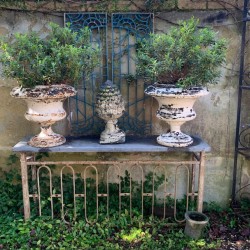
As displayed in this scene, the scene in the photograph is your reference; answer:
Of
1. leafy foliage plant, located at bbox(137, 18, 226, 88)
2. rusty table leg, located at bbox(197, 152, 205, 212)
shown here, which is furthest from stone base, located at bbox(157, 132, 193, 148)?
leafy foliage plant, located at bbox(137, 18, 226, 88)

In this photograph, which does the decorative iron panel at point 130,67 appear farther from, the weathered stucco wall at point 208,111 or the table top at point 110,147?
the table top at point 110,147

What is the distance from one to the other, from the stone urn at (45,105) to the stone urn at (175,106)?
0.81 m

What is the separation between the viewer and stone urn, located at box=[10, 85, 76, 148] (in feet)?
9.76

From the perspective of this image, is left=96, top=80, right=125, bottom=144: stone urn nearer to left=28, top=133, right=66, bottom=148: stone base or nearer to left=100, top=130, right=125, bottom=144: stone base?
left=100, top=130, right=125, bottom=144: stone base

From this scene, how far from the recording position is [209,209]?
12.5 feet

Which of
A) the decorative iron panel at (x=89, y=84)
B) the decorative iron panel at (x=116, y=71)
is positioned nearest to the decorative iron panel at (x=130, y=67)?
the decorative iron panel at (x=116, y=71)

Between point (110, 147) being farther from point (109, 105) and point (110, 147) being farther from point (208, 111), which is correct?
point (208, 111)

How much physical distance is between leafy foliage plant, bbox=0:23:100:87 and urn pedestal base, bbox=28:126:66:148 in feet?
1.61

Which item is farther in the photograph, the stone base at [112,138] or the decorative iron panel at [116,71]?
the decorative iron panel at [116,71]

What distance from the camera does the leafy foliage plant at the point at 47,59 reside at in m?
2.85

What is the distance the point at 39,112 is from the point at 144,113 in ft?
3.74

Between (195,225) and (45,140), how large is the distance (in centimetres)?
163

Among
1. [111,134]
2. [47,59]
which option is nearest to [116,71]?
[111,134]

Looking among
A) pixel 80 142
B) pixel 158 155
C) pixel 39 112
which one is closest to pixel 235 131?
pixel 158 155
